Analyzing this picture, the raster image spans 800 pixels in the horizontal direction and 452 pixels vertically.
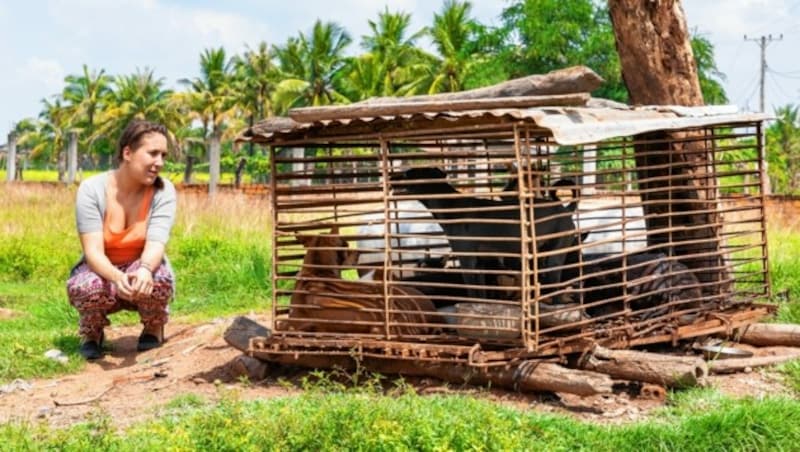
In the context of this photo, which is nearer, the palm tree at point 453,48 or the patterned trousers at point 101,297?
the patterned trousers at point 101,297

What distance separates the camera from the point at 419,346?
6457 mm

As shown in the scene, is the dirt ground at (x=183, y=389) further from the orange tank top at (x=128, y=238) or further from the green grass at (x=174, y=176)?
the green grass at (x=174, y=176)

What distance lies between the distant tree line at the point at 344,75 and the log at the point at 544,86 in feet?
50.0

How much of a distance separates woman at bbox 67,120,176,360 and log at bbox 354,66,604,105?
64.4 inches

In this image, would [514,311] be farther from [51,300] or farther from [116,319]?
[51,300]

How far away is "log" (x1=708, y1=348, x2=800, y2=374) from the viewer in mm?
7098

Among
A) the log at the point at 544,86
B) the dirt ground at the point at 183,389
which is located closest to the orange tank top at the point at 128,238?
the dirt ground at the point at 183,389

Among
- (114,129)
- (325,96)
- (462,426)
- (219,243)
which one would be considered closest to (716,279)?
(462,426)

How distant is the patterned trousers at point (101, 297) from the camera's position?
299 inches

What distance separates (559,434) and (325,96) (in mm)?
37515

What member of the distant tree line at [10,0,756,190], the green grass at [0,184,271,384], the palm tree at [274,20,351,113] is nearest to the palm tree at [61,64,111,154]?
the distant tree line at [10,0,756,190]

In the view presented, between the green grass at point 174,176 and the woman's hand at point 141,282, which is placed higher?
the green grass at point 174,176

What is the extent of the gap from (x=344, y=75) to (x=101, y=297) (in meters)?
33.8

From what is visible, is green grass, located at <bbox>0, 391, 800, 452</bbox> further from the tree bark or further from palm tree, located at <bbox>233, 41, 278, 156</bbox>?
palm tree, located at <bbox>233, 41, 278, 156</bbox>
